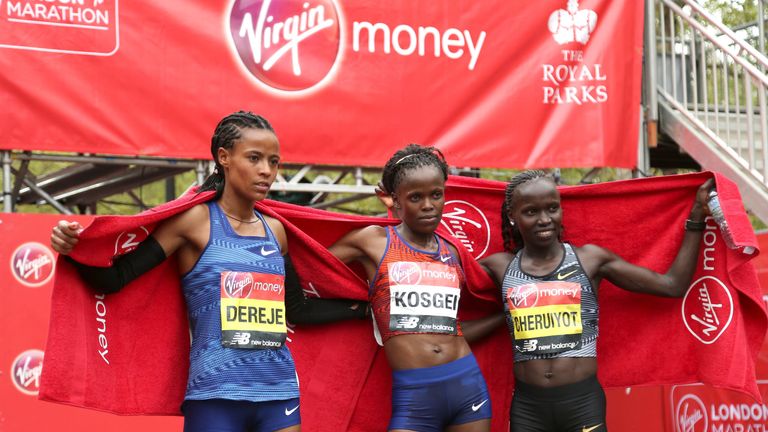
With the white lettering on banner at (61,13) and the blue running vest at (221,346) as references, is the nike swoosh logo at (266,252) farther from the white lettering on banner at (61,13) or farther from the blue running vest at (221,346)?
the white lettering on banner at (61,13)

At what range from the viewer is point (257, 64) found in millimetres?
6340

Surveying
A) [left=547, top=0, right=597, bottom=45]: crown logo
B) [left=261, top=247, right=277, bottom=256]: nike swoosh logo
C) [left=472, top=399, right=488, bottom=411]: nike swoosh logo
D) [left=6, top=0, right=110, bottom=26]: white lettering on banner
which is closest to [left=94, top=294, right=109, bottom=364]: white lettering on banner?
[left=261, top=247, right=277, bottom=256]: nike swoosh logo

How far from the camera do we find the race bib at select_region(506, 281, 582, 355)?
4355 mm

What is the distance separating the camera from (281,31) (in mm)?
6406

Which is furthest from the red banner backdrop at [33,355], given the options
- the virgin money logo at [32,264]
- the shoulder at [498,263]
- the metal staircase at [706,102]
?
the shoulder at [498,263]

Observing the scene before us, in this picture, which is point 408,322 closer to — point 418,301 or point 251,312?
point 418,301

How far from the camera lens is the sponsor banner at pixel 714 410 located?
5570 millimetres

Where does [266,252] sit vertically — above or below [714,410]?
above

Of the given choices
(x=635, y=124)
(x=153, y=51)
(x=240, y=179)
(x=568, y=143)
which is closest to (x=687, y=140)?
(x=635, y=124)

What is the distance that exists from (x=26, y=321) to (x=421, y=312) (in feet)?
9.13

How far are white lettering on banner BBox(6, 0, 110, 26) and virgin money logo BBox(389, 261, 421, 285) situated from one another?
299 cm

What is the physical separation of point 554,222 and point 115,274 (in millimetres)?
2083

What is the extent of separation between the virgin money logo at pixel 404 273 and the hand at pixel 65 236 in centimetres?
142

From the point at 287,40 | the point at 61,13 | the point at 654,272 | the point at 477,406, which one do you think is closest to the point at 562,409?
the point at 477,406
